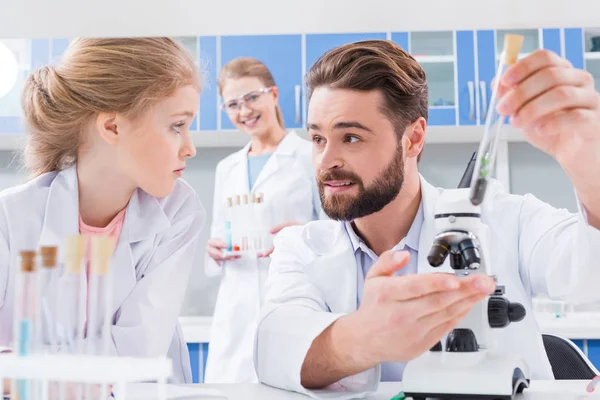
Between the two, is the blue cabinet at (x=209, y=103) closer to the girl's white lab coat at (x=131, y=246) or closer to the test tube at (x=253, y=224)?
the test tube at (x=253, y=224)

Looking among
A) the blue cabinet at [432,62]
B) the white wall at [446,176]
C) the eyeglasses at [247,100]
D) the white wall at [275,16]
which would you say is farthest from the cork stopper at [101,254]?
the white wall at [446,176]

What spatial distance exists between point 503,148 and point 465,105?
1.24 ft

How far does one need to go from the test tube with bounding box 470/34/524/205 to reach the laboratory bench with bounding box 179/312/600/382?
2.13 m

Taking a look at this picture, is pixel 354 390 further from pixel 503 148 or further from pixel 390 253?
pixel 503 148

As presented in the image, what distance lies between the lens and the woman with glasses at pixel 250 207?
9.16 ft

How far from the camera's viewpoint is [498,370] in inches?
39.6

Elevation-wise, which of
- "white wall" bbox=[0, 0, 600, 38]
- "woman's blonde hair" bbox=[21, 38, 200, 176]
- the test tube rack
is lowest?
the test tube rack

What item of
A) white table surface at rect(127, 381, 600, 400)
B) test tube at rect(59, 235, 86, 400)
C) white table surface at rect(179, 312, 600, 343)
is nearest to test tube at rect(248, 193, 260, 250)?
white table surface at rect(179, 312, 600, 343)

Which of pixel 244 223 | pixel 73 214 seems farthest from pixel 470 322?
pixel 244 223

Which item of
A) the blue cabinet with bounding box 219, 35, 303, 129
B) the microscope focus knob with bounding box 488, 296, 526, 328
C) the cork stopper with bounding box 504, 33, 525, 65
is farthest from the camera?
the blue cabinet with bounding box 219, 35, 303, 129

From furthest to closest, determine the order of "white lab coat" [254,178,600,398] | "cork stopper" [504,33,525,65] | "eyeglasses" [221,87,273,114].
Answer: "eyeglasses" [221,87,273,114] < "white lab coat" [254,178,600,398] < "cork stopper" [504,33,525,65]

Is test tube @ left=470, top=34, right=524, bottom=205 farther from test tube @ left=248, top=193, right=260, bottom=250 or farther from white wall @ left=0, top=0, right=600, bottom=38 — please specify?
test tube @ left=248, top=193, right=260, bottom=250

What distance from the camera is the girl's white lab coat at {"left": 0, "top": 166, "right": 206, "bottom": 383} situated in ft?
4.28

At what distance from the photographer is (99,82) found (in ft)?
4.43
